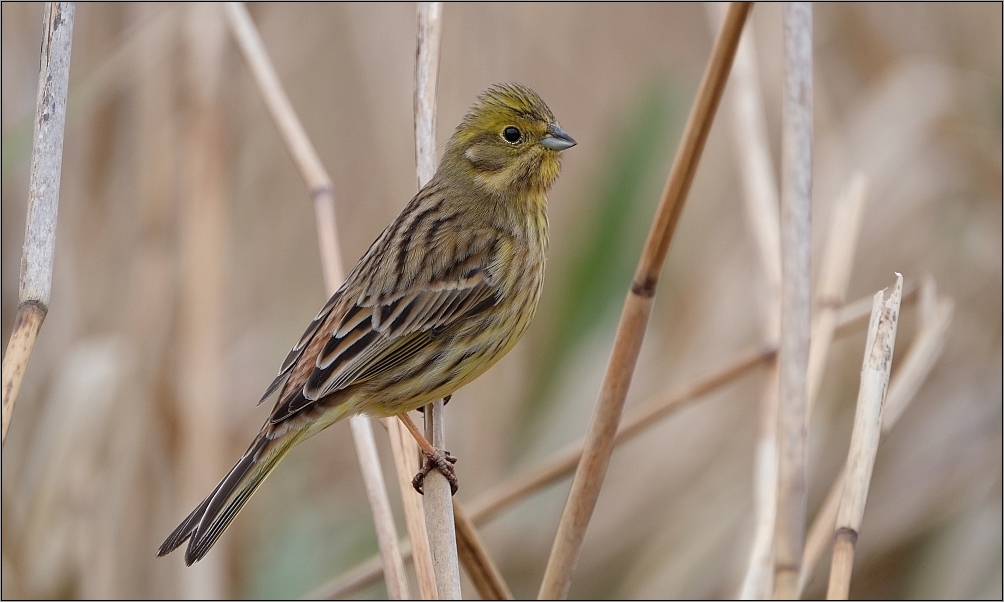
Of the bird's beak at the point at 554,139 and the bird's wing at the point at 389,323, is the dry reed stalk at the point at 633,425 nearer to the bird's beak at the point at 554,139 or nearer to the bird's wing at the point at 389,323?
the bird's wing at the point at 389,323

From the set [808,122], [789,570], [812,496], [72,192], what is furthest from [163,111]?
[812,496]

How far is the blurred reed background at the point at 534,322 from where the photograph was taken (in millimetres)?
3307

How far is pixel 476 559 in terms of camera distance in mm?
2314

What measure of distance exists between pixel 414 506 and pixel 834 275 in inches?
52.6

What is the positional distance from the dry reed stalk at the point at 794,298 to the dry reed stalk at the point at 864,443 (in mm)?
90

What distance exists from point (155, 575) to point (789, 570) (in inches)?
90.9

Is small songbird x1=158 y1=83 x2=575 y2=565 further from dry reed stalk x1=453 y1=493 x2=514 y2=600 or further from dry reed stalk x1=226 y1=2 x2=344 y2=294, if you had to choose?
dry reed stalk x1=453 y1=493 x2=514 y2=600

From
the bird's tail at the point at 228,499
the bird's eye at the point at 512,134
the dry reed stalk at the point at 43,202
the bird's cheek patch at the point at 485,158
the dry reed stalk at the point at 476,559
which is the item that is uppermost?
the bird's eye at the point at 512,134

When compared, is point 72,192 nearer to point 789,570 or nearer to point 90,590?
point 90,590

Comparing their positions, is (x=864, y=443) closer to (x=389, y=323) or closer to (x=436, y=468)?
(x=436, y=468)

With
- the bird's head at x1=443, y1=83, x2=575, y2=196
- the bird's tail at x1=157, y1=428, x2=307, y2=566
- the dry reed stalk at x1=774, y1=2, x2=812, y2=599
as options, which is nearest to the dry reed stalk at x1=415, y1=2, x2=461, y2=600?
the bird's head at x1=443, y1=83, x2=575, y2=196

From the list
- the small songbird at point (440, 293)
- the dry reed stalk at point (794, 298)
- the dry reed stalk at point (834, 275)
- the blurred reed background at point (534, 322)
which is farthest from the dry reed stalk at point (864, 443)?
the blurred reed background at point (534, 322)

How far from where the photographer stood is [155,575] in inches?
137

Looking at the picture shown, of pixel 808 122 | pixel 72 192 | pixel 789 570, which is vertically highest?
pixel 72 192
